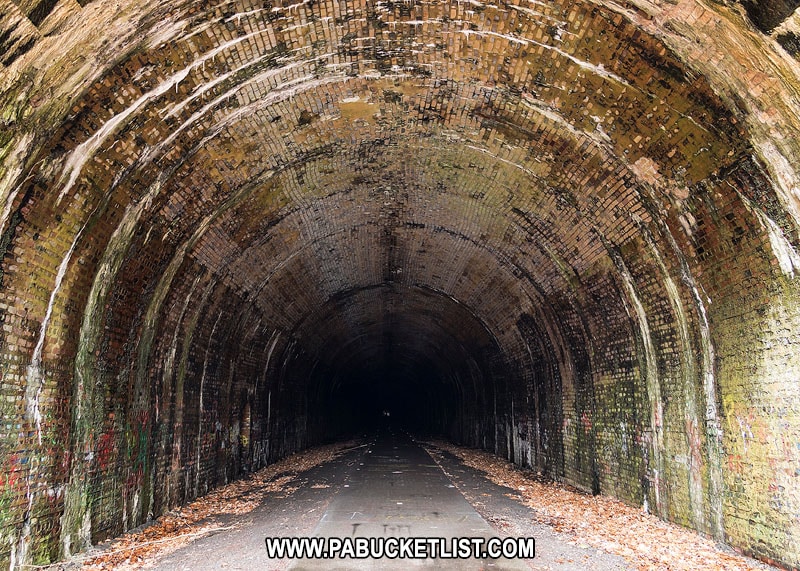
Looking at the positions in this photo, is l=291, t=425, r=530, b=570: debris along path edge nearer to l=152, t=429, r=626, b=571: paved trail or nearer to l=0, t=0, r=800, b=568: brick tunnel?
l=152, t=429, r=626, b=571: paved trail

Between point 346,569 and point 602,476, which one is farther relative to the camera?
point 602,476

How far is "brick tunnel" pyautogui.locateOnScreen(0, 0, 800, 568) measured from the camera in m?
5.45

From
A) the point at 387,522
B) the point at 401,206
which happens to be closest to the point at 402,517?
the point at 387,522

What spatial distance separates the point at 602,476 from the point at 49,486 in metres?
8.45

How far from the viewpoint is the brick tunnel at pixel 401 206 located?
5449mm

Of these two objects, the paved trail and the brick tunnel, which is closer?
the brick tunnel

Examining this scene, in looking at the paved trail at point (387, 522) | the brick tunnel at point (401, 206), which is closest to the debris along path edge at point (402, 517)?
the paved trail at point (387, 522)

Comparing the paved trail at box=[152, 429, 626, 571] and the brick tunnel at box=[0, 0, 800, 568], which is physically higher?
the brick tunnel at box=[0, 0, 800, 568]

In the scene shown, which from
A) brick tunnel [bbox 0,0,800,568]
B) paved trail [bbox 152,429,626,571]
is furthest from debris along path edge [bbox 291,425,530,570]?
brick tunnel [bbox 0,0,800,568]

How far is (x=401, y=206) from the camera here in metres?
11.4

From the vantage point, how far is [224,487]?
11.8 metres

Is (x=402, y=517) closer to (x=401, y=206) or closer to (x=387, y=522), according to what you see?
(x=387, y=522)

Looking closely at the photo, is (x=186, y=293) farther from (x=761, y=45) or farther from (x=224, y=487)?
(x=761, y=45)

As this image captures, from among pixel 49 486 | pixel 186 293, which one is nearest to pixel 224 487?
pixel 186 293
